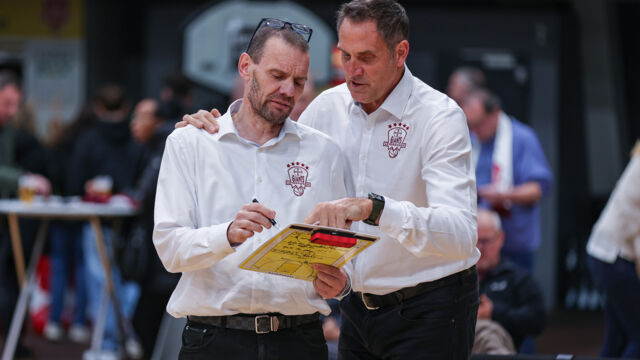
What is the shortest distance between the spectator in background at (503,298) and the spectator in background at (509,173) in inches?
29.9

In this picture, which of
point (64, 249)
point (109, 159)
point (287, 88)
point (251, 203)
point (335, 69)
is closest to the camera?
point (251, 203)

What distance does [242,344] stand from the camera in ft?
7.93

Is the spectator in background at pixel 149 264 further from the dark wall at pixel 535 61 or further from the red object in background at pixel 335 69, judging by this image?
the dark wall at pixel 535 61

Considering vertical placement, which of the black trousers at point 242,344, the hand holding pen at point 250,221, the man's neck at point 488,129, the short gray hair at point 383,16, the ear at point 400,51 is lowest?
the black trousers at point 242,344

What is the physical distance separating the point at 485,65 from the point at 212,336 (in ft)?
24.0

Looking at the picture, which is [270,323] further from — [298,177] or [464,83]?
[464,83]

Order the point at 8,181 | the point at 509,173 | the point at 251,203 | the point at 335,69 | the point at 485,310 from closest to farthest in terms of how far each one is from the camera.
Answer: the point at 251,203 → the point at 485,310 → the point at 509,173 → the point at 8,181 → the point at 335,69

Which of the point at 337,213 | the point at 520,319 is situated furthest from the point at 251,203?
the point at 520,319

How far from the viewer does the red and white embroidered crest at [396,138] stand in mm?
2592

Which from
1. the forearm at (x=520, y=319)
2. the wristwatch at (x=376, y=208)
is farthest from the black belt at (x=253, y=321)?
the forearm at (x=520, y=319)

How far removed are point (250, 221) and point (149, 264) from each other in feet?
10.7

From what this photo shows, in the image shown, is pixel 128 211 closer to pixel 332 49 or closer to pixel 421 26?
pixel 332 49

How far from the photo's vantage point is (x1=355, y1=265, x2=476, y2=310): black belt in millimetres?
2609

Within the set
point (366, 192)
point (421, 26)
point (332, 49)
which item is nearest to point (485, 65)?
point (421, 26)
